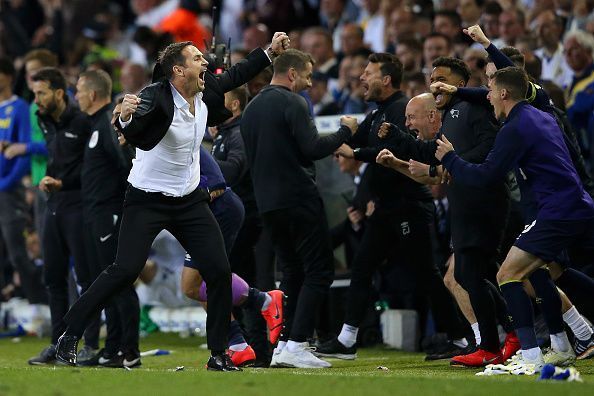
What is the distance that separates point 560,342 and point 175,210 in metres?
2.95

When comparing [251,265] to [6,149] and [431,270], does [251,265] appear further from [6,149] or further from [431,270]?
[6,149]

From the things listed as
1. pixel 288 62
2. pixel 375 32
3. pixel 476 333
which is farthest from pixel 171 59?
pixel 375 32

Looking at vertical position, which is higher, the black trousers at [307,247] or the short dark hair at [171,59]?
the short dark hair at [171,59]

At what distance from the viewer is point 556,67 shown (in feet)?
44.2

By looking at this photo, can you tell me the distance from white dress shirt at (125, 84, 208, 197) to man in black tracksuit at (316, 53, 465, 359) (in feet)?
6.92

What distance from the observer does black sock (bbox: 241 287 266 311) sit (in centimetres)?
1031

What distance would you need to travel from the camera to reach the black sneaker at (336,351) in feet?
36.4

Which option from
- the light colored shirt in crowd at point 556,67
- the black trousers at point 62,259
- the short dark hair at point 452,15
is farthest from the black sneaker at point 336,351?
the short dark hair at point 452,15

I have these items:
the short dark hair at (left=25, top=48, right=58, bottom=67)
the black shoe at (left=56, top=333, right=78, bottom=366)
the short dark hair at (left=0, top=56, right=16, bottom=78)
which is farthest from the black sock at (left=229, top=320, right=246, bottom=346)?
the short dark hair at (left=0, top=56, right=16, bottom=78)

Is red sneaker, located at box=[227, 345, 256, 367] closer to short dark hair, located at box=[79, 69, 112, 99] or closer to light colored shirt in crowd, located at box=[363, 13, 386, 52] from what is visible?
short dark hair, located at box=[79, 69, 112, 99]

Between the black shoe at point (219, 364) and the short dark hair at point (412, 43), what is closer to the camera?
the black shoe at point (219, 364)

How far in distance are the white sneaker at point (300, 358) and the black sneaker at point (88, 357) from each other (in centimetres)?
168

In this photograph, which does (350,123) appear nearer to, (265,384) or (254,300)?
(254,300)

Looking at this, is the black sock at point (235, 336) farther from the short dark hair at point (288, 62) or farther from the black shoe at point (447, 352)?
the short dark hair at point (288, 62)
